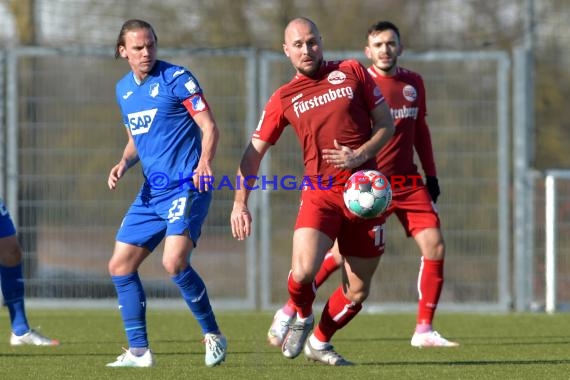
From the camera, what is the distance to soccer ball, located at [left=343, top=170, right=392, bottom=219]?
311 inches

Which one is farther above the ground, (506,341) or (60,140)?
(60,140)

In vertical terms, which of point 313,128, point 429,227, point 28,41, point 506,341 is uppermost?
point 28,41

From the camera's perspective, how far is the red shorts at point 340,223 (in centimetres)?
808

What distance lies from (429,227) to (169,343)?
7.24 ft

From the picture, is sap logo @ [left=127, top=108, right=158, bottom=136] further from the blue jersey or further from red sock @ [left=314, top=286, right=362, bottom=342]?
red sock @ [left=314, top=286, right=362, bottom=342]

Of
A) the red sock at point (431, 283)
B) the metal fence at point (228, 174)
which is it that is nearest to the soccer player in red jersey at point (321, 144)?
the red sock at point (431, 283)

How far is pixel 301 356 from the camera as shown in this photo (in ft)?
29.9

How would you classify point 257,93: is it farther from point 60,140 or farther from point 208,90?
point 60,140

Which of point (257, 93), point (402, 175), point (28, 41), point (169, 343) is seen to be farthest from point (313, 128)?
point (28, 41)

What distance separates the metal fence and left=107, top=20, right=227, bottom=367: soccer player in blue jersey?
568 centimetres

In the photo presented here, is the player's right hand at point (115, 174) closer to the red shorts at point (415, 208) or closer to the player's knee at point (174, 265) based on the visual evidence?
the player's knee at point (174, 265)

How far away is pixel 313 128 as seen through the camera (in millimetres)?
8148

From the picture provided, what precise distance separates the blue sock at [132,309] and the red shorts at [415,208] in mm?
2483

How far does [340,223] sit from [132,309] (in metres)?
1.44
